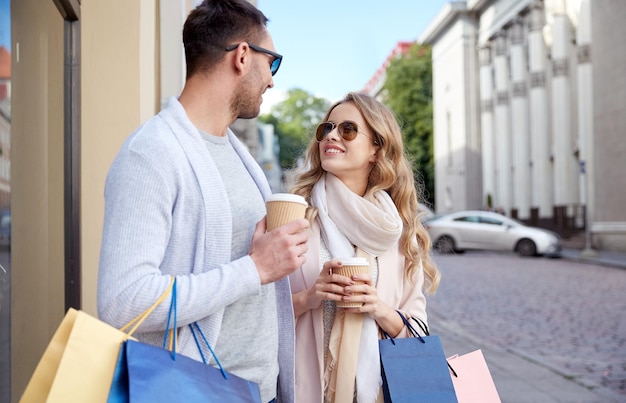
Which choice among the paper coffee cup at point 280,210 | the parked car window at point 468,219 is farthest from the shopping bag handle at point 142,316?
the parked car window at point 468,219

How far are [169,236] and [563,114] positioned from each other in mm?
33723

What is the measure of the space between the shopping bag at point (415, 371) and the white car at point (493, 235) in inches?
833

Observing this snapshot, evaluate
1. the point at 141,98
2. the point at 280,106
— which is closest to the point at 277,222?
the point at 141,98

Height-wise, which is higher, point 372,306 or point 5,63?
point 5,63

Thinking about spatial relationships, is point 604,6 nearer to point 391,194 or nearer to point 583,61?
point 583,61

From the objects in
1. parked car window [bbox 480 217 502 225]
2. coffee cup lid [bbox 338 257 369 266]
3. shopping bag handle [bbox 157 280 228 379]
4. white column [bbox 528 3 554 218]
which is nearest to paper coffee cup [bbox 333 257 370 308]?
coffee cup lid [bbox 338 257 369 266]

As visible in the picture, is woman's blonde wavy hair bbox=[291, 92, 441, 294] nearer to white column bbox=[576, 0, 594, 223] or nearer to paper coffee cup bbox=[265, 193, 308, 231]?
paper coffee cup bbox=[265, 193, 308, 231]

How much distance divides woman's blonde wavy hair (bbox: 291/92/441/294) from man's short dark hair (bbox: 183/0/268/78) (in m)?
1.08

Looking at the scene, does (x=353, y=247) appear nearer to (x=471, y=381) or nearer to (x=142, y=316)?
(x=471, y=381)

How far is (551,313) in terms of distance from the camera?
36.9 ft

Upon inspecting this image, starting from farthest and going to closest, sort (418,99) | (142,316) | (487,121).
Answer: (418,99)
(487,121)
(142,316)

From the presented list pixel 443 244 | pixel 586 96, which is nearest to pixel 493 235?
pixel 443 244

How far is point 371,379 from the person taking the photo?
2.55 metres

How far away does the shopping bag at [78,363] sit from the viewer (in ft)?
4.79
